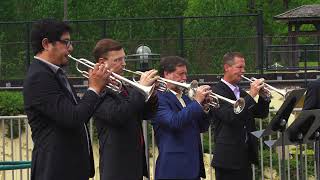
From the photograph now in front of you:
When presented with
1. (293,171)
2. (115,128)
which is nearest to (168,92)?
(115,128)

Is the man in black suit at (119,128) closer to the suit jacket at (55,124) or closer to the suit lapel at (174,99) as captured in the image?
the suit lapel at (174,99)

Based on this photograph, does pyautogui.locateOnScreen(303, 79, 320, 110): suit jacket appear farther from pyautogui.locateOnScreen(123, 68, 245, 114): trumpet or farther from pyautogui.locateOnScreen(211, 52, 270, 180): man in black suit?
pyautogui.locateOnScreen(123, 68, 245, 114): trumpet

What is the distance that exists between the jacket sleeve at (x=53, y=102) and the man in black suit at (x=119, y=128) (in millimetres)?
962

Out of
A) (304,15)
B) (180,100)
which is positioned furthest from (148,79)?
(304,15)

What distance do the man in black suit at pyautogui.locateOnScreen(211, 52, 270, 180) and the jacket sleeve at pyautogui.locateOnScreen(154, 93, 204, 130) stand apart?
0.62 meters

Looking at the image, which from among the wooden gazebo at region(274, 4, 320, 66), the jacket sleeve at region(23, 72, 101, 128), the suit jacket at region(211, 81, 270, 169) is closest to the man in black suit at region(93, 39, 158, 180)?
the jacket sleeve at region(23, 72, 101, 128)

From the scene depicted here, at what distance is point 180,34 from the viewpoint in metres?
19.8

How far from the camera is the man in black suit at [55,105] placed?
5.30 metres

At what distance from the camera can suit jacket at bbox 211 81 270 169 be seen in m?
7.59

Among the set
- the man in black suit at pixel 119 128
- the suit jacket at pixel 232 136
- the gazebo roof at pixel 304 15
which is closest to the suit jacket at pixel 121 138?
the man in black suit at pixel 119 128

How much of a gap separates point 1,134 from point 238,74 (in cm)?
350

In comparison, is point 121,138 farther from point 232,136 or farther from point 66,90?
point 232,136

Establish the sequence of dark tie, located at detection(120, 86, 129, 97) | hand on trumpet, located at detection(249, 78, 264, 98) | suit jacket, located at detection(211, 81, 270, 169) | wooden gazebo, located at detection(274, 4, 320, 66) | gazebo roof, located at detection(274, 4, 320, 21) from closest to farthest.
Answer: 1. dark tie, located at detection(120, 86, 129, 97)
2. suit jacket, located at detection(211, 81, 270, 169)
3. hand on trumpet, located at detection(249, 78, 264, 98)
4. wooden gazebo, located at detection(274, 4, 320, 66)
5. gazebo roof, located at detection(274, 4, 320, 21)

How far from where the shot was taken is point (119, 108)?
6246mm
